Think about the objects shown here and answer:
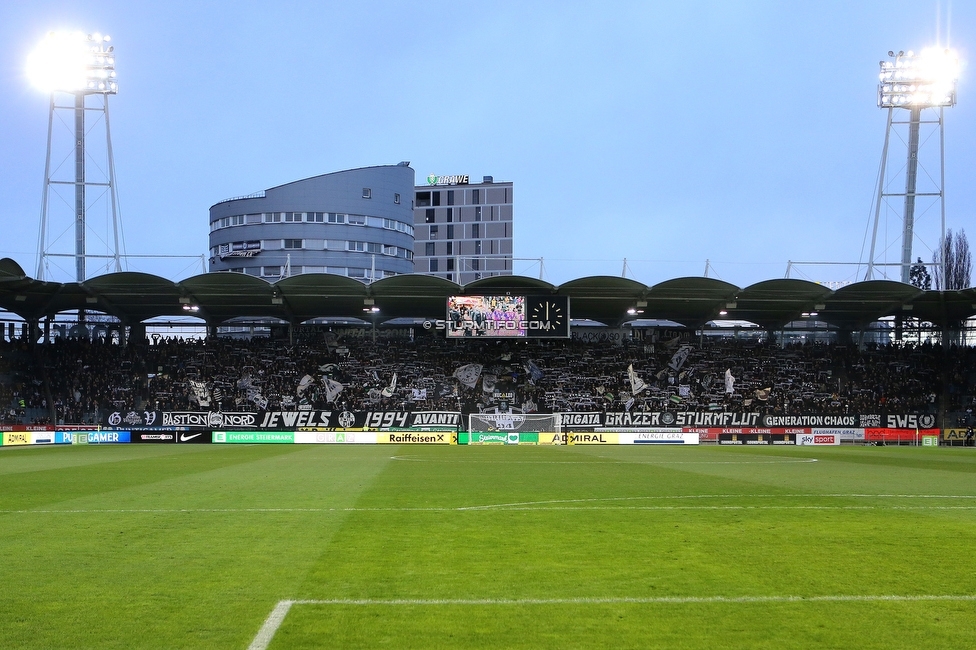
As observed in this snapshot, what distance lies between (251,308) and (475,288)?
16.6 meters

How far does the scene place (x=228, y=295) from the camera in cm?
5400

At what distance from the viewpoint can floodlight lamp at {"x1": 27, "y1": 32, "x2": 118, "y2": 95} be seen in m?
52.4

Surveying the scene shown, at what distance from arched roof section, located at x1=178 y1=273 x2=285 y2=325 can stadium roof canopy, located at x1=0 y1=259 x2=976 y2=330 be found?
0.06 meters

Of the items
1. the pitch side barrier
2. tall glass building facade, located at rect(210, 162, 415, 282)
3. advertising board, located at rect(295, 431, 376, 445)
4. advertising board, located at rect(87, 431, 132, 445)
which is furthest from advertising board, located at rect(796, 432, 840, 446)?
tall glass building facade, located at rect(210, 162, 415, 282)

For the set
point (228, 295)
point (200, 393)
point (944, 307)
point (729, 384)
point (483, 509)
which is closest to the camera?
point (483, 509)

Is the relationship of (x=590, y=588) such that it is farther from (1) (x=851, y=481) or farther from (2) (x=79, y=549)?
(1) (x=851, y=481)

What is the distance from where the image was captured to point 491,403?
54688mm

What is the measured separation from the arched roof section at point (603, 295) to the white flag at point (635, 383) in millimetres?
4673

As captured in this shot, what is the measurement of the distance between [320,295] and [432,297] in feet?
24.3

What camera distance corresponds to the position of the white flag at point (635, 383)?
57250 mm

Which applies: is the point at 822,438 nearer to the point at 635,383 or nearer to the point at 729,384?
the point at 729,384

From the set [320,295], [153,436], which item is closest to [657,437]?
[320,295]

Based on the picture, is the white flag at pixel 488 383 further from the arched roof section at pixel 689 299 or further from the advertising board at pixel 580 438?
the arched roof section at pixel 689 299

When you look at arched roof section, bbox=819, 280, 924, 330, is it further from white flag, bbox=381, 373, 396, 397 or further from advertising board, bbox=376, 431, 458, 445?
white flag, bbox=381, 373, 396, 397
